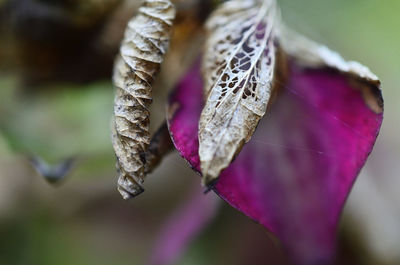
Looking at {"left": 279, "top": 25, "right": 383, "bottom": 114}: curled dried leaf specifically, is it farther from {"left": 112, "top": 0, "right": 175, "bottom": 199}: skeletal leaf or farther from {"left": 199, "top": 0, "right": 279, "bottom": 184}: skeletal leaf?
{"left": 112, "top": 0, "right": 175, "bottom": 199}: skeletal leaf

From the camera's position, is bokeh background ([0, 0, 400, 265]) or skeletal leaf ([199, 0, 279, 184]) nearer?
skeletal leaf ([199, 0, 279, 184])

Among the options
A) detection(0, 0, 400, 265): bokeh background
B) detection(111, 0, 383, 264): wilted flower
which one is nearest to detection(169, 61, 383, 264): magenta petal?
detection(111, 0, 383, 264): wilted flower

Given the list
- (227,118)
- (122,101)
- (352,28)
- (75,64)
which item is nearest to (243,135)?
(227,118)

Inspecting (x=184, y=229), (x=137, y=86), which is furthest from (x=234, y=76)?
(x=184, y=229)

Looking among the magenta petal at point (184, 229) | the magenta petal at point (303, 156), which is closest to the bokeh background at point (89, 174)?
the magenta petal at point (184, 229)

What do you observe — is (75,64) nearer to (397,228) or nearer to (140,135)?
(140,135)

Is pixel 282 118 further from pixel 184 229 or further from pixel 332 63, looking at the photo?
pixel 184 229

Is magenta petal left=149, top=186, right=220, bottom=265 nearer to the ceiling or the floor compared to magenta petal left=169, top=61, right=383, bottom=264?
nearer to the floor
